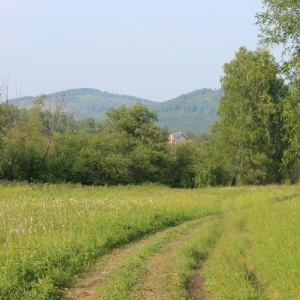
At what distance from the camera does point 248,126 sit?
4650 centimetres

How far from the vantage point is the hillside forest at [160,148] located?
1609 inches

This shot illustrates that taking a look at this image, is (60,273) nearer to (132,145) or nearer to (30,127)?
(132,145)

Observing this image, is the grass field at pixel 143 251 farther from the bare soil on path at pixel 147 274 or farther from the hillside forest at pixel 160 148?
the hillside forest at pixel 160 148

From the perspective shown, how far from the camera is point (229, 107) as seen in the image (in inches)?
1897

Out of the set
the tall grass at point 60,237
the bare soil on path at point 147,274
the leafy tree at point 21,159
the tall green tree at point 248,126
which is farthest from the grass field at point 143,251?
the tall green tree at point 248,126

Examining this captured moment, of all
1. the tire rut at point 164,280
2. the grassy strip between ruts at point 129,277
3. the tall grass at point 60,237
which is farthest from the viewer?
the tall grass at point 60,237

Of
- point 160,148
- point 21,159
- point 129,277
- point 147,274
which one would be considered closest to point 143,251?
point 147,274

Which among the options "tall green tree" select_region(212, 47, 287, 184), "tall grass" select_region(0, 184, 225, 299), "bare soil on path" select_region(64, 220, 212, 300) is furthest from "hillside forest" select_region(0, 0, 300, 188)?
"bare soil on path" select_region(64, 220, 212, 300)

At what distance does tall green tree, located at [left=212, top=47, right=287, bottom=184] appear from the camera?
152ft

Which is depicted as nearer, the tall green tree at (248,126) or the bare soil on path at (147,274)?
the bare soil on path at (147,274)

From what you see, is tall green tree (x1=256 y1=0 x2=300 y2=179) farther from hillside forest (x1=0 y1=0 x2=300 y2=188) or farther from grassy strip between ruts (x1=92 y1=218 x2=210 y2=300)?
hillside forest (x1=0 y1=0 x2=300 y2=188)

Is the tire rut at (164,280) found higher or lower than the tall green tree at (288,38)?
lower

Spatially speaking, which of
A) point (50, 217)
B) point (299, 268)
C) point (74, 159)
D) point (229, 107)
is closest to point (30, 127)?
point (74, 159)

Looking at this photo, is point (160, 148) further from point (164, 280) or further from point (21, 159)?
point (164, 280)
